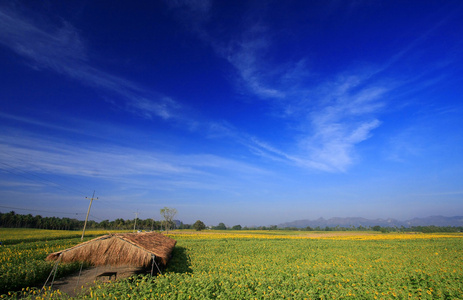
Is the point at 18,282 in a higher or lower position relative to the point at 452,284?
lower

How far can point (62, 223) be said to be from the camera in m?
81.1

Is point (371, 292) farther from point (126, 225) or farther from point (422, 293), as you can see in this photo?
point (126, 225)

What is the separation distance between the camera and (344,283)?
7898mm

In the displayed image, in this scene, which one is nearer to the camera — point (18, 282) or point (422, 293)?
point (422, 293)

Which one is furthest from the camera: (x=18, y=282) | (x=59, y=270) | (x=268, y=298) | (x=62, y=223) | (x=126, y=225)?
(x=126, y=225)

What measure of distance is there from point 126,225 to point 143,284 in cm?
9779

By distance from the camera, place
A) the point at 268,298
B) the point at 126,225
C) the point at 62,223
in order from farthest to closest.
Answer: the point at 126,225, the point at 62,223, the point at 268,298

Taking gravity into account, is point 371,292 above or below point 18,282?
above

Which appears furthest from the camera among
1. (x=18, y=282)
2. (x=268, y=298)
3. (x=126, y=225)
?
(x=126, y=225)

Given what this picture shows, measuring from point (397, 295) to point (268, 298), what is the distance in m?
4.42

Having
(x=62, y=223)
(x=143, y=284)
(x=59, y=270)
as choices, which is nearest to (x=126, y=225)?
(x=62, y=223)

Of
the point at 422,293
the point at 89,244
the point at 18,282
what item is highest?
the point at 89,244

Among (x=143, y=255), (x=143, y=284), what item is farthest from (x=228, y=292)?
(x=143, y=255)

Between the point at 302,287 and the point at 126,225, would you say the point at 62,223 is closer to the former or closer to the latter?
the point at 126,225
